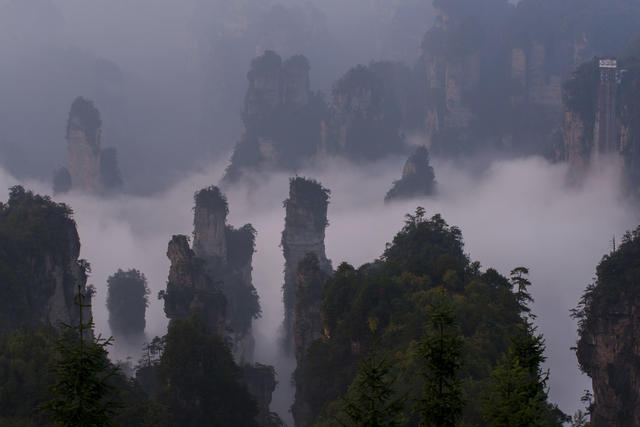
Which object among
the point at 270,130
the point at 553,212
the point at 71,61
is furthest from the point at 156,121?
the point at 553,212

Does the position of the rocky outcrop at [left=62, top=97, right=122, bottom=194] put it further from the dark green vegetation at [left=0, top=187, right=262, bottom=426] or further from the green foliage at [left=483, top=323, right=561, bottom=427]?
the green foliage at [left=483, top=323, right=561, bottom=427]

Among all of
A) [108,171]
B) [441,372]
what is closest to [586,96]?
[108,171]

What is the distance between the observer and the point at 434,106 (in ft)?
493

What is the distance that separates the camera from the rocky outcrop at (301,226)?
275 ft

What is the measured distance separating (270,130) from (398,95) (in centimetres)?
3478

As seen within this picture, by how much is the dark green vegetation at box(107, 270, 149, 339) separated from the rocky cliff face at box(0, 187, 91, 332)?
28.3m

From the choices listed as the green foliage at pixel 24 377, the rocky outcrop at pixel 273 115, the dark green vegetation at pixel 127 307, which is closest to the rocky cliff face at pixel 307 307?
the green foliage at pixel 24 377

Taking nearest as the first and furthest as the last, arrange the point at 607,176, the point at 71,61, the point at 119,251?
1. the point at 607,176
2. the point at 119,251
3. the point at 71,61

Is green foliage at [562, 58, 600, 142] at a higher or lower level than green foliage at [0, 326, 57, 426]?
higher

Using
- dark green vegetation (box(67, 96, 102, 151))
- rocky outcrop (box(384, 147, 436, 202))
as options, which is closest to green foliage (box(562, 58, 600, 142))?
rocky outcrop (box(384, 147, 436, 202))

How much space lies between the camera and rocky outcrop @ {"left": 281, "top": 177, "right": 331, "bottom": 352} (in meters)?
83.8

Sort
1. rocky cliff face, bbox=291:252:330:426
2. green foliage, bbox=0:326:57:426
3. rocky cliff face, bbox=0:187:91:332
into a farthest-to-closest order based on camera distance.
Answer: rocky cliff face, bbox=291:252:330:426
rocky cliff face, bbox=0:187:91:332
green foliage, bbox=0:326:57:426

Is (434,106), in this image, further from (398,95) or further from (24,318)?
(24,318)

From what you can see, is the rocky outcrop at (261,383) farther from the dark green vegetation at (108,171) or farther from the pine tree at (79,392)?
the dark green vegetation at (108,171)
